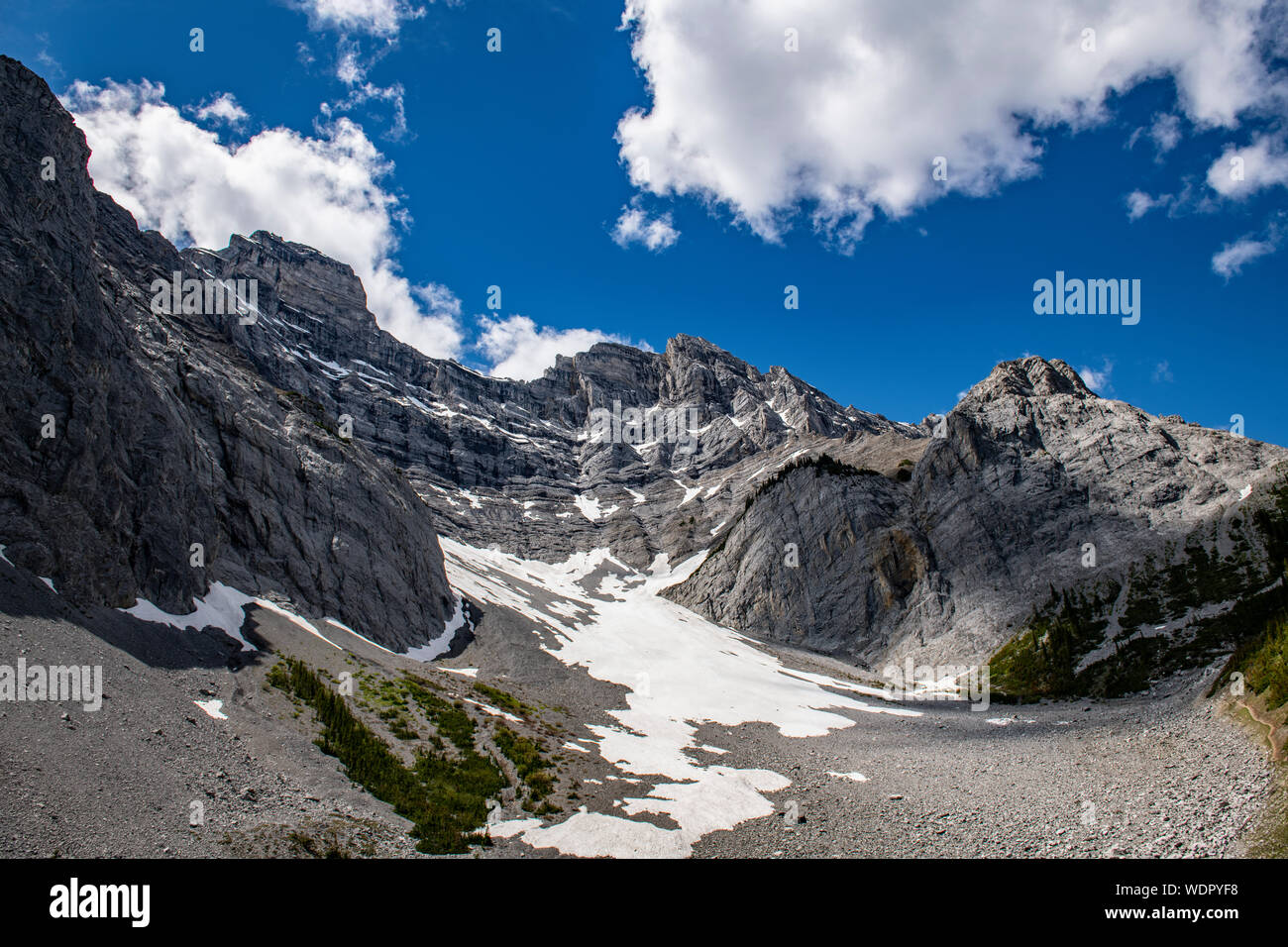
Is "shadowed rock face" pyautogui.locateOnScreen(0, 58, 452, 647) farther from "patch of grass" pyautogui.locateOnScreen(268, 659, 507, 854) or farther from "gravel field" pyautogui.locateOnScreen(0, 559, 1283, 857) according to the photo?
"patch of grass" pyautogui.locateOnScreen(268, 659, 507, 854)

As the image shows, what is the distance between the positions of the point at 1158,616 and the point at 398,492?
77.5 m

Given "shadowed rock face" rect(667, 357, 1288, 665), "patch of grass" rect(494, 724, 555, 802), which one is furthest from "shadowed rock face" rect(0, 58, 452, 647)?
"shadowed rock face" rect(667, 357, 1288, 665)

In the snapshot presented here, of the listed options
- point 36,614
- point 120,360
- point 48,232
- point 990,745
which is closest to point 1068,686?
point 990,745

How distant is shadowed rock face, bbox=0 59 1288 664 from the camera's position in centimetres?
3519

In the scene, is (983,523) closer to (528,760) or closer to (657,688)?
(657,688)

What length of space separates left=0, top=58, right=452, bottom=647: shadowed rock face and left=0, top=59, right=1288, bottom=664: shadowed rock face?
166 millimetres

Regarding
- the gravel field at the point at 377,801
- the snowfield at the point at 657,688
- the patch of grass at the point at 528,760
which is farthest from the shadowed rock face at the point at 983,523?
the patch of grass at the point at 528,760

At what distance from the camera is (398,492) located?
2923 inches

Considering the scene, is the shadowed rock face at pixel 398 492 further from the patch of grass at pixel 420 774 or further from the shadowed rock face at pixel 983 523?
the patch of grass at pixel 420 774

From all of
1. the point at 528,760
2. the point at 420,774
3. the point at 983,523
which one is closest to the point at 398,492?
the point at 528,760

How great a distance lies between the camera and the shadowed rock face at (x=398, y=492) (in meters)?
35.2

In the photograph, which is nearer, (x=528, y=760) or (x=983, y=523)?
(x=528, y=760)
